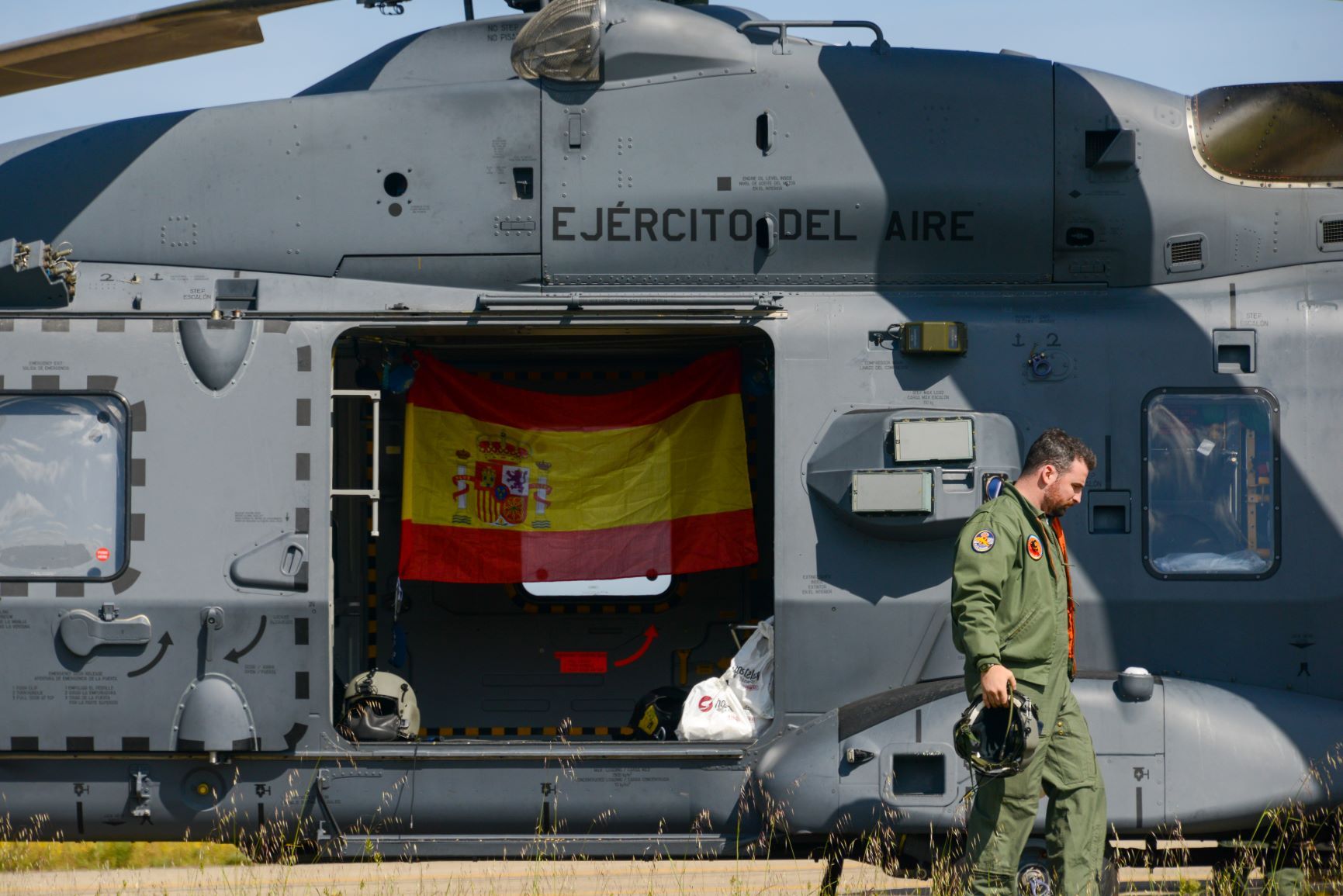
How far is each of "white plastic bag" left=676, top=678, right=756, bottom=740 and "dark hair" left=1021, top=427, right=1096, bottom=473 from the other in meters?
1.79

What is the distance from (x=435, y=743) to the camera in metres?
5.94

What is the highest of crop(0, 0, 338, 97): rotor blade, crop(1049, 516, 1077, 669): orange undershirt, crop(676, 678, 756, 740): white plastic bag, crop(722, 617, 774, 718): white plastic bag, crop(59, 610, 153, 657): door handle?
crop(0, 0, 338, 97): rotor blade

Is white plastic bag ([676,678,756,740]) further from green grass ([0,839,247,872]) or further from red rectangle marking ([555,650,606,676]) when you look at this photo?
green grass ([0,839,247,872])

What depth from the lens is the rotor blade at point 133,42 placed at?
567 cm

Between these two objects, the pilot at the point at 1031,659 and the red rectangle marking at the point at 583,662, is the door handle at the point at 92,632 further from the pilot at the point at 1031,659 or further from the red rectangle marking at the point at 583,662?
the pilot at the point at 1031,659

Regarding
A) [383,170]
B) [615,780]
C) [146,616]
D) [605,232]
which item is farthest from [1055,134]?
[146,616]

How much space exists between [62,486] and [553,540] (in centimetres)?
248

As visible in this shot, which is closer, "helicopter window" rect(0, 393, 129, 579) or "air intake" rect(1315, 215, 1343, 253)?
"helicopter window" rect(0, 393, 129, 579)

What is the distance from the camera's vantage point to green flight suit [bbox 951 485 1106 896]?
15.6 ft

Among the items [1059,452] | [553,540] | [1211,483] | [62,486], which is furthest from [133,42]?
[1211,483]

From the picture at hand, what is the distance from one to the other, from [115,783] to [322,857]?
94 cm

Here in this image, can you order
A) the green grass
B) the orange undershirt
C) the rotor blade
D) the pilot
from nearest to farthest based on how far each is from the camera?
1. the pilot
2. the orange undershirt
3. the rotor blade
4. the green grass

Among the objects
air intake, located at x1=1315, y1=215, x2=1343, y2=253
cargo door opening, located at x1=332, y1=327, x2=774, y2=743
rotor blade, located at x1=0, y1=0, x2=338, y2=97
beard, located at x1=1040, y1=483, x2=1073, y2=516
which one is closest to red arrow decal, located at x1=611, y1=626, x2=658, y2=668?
cargo door opening, located at x1=332, y1=327, x2=774, y2=743

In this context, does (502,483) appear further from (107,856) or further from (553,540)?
(107,856)
